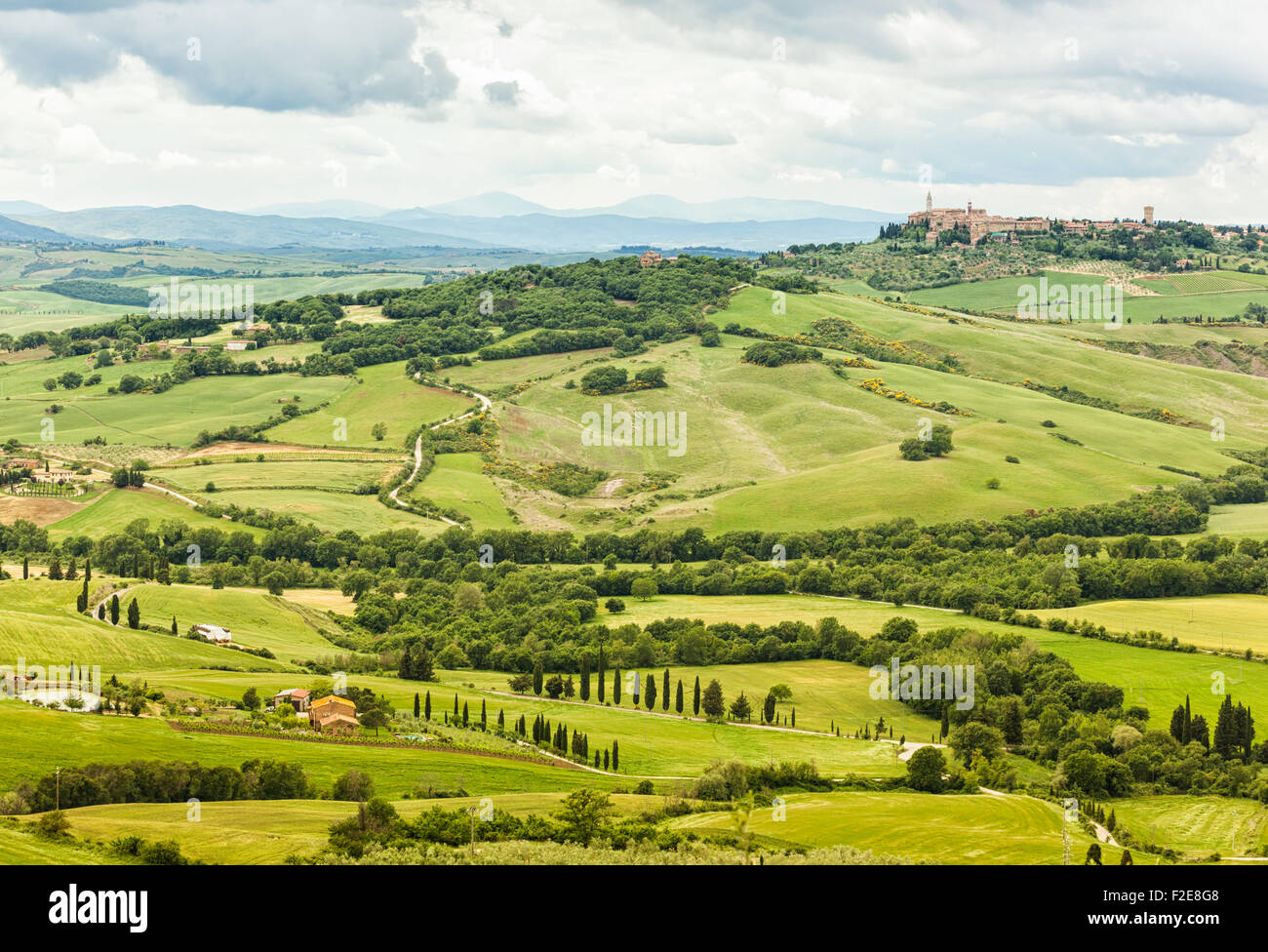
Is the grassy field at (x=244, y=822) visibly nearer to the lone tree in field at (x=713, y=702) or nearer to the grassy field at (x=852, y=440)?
the lone tree in field at (x=713, y=702)

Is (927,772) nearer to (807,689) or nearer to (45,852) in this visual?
(807,689)

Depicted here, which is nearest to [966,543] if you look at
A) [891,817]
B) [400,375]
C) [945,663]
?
[945,663]

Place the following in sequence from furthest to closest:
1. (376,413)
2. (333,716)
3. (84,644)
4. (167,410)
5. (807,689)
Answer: (167,410) → (376,413) → (807,689) → (84,644) → (333,716)

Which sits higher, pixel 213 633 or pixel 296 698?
pixel 296 698

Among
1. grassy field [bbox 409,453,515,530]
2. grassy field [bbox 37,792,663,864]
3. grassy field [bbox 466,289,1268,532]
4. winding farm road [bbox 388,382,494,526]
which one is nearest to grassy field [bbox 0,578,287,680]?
grassy field [bbox 37,792,663,864]

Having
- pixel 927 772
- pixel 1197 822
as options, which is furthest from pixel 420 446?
pixel 1197 822

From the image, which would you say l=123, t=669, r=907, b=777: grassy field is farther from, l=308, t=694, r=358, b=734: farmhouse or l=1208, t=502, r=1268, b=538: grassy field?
l=1208, t=502, r=1268, b=538: grassy field
